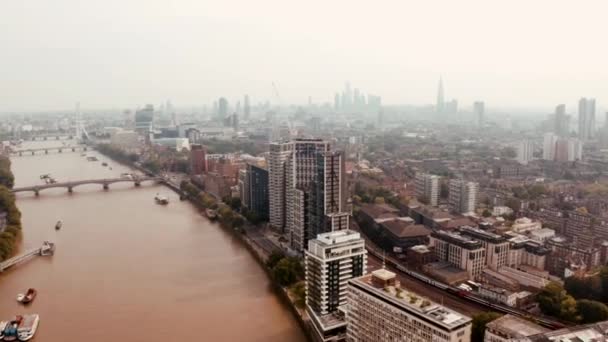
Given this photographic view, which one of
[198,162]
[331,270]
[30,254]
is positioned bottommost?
[30,254]

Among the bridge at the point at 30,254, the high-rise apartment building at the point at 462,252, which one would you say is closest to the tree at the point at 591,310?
the high-rise apartment building at the point at 462,252

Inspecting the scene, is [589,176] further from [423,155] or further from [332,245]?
[332,245]

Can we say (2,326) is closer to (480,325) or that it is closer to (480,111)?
(480,325)

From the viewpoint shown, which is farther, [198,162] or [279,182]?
[198,162]

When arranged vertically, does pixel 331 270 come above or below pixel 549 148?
below

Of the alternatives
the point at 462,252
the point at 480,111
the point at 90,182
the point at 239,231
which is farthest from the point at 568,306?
the point at 480,111

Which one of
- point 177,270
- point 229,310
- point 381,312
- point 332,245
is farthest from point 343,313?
point 177,270

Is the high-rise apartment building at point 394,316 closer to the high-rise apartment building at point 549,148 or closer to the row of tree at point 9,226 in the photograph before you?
the row of tree at point 9,226
